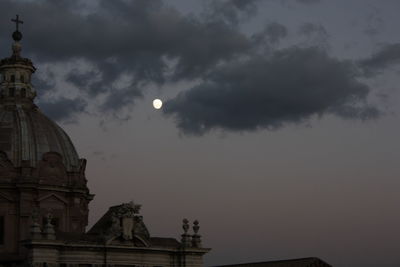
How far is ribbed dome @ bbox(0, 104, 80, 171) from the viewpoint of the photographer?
7469 centimetres

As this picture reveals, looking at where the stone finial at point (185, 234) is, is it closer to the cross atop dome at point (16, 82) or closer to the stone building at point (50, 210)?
the stone building at point (50, 210)

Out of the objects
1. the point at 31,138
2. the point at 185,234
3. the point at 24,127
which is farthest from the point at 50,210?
the point at 185,234

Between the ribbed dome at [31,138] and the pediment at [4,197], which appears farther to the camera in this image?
the ribbed dome at [31,138]

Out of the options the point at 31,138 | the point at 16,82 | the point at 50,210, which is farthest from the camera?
the point at 16,82

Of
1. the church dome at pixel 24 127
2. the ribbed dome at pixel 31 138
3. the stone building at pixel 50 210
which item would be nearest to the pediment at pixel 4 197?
the stone building at pixel 50 210

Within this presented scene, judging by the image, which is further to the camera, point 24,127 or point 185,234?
point 24,127

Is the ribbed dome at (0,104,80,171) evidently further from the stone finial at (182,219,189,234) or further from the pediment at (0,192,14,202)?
the stone finial at (182,219,189,234)

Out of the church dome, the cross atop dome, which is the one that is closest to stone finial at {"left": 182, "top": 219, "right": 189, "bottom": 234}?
the church dome

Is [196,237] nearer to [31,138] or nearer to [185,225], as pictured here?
[185,225]

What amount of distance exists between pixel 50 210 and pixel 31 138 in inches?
275

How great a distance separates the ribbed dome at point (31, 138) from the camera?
74688 millimetres

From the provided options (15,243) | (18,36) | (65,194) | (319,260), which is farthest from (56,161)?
(319,260)

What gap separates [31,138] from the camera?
75.8m

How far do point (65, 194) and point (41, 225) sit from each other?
4276 millimetres
